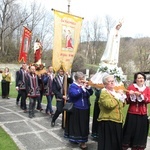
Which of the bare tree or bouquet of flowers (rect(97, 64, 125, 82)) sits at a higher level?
the bare tree

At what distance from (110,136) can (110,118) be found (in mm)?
370

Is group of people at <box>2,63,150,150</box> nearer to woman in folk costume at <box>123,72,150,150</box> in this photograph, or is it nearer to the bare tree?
woman in folk costume at <box>123,72,150,150</box>

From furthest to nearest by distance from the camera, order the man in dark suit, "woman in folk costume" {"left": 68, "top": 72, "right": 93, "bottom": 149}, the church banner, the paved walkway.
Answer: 1. the church banner
2. the man in dark suit
3. the paved walkway
4. "woman in folk costume" {"left": 68, "top": 72, "right": 93, "bottom": 149}

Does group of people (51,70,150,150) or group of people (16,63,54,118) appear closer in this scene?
group of people (51,70,150,150)

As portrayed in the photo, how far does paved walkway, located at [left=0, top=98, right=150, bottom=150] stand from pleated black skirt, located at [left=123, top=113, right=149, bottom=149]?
978mm

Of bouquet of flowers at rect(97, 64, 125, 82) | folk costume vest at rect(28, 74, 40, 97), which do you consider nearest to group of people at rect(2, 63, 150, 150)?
bouquet of flowers at rect(97, 64, 125, 82)

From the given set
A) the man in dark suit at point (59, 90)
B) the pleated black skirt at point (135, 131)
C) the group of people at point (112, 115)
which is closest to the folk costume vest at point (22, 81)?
the man in dark suit at point (59, 90)

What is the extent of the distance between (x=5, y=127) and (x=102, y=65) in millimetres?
3318

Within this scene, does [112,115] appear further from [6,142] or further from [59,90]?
[59,90]

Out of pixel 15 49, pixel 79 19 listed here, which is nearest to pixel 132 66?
pixel 15 49

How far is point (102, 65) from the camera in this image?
6.58 meters

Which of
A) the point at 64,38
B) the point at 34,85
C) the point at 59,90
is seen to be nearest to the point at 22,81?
the point at 34,85

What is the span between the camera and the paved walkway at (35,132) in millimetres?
6215

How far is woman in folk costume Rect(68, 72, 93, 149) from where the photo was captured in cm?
605
